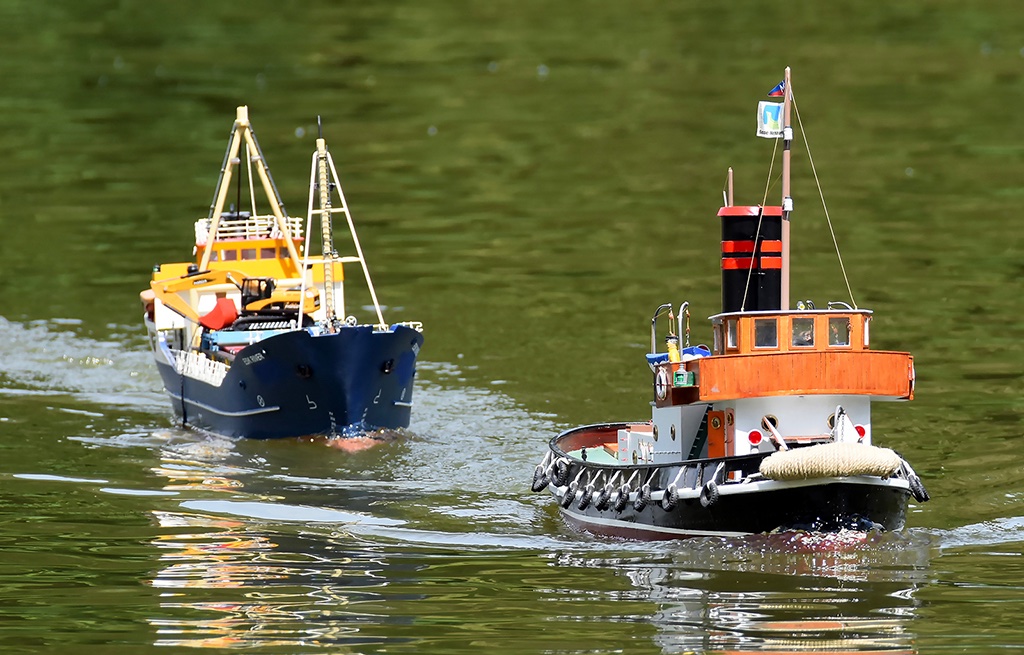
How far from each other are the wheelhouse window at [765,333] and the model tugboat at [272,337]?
12.0m

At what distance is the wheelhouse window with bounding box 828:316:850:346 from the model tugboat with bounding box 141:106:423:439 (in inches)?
507

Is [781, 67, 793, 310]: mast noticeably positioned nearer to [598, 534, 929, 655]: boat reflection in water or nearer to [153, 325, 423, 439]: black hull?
[598, 534, 929, 655]: boat reflection in water

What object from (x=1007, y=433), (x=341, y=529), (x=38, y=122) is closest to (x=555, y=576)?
(x=341, y=529)

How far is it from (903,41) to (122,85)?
4462 centimetres

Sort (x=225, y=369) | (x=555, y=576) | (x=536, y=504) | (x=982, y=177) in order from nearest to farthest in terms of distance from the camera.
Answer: (x=555, y=576), (x=536, y=504), (x=225, y=369), (x=982, y=177)

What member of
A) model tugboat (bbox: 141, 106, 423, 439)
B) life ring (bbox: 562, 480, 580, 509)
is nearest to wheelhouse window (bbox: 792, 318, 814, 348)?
life ring (bbox: 562, 480, 580, 509)

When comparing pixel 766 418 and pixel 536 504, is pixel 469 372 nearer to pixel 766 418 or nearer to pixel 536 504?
pixel 536 504

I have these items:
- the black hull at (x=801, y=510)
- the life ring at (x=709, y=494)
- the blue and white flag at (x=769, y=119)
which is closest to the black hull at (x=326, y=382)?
the blue and white flag at (x=769, y=119)

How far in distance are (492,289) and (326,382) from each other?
1490 centimetres

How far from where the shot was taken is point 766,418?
29.7 metres

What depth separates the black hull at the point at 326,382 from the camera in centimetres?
4047

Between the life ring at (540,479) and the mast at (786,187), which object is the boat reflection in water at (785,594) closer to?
the mast at (786,187)

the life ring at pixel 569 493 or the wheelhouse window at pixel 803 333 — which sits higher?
the wheelhouse window at pixel 803 333

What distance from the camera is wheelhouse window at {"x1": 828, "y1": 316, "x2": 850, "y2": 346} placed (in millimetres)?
29578
